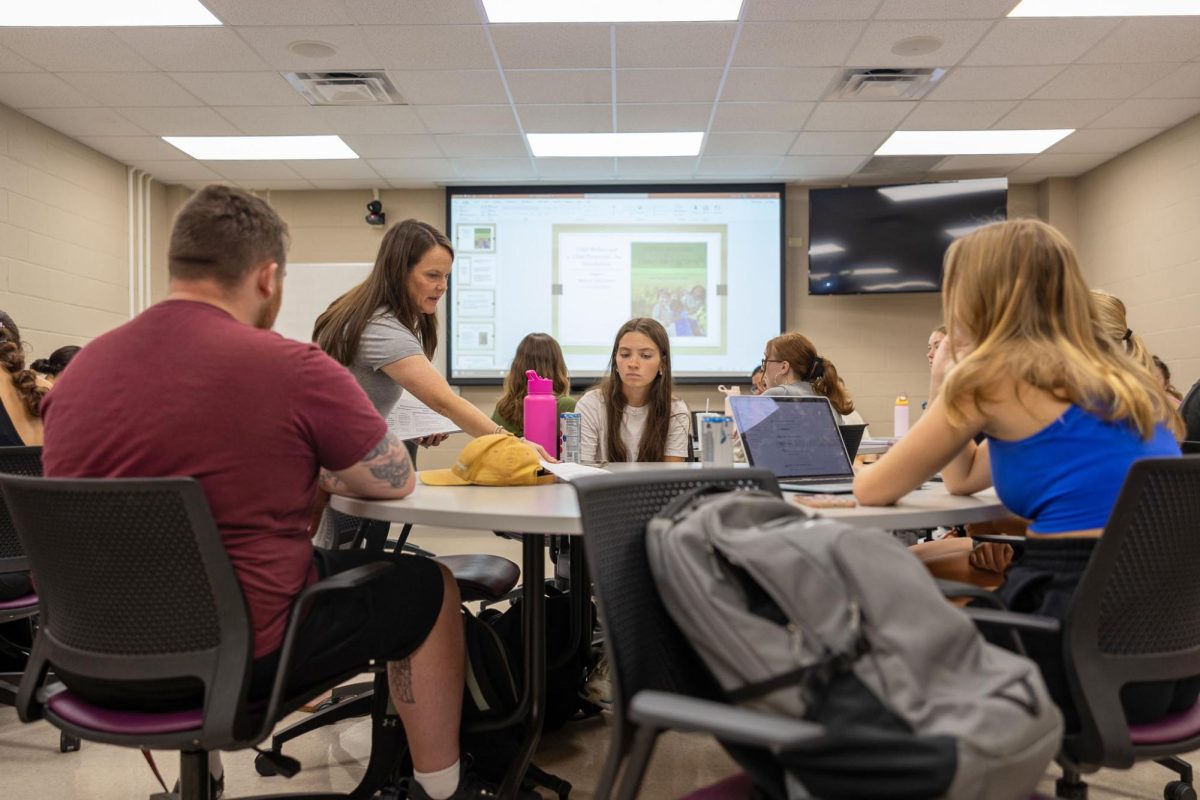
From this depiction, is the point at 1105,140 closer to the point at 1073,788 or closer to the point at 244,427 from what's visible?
the point at 1073,788

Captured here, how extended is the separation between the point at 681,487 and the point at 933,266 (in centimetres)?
553

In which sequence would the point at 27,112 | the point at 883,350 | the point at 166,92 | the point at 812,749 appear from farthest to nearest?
the point at 883,350 → the point at 27,112 → the point at 166,92 → the point at 812,749

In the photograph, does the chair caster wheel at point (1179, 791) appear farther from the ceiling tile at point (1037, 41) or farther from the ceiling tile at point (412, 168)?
the ceiling tile at point (412, 168)

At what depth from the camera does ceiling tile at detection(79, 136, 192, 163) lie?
5258 mm

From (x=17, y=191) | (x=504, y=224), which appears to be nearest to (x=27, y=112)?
(x=17, y=191)

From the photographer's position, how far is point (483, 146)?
17.6ft

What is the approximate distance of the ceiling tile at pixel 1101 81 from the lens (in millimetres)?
4184

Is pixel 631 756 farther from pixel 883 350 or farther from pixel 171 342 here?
pixel 883 350

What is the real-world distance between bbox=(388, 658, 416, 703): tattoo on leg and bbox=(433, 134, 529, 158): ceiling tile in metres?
4.26

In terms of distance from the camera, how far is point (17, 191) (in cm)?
483

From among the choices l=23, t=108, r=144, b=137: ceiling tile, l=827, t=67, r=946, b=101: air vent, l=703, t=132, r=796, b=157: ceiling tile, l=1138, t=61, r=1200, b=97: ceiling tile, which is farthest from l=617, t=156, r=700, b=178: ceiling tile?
l=23, t=108, r=144, b=137: ceiling tile

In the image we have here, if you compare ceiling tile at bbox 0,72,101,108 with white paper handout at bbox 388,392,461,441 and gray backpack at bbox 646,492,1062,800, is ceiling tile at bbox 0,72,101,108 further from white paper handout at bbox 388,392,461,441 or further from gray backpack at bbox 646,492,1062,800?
gray backpack at bbox 646,492,1062,800

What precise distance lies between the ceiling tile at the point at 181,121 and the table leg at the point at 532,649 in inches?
163

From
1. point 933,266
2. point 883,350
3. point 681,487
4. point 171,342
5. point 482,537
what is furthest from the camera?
point 883,350
